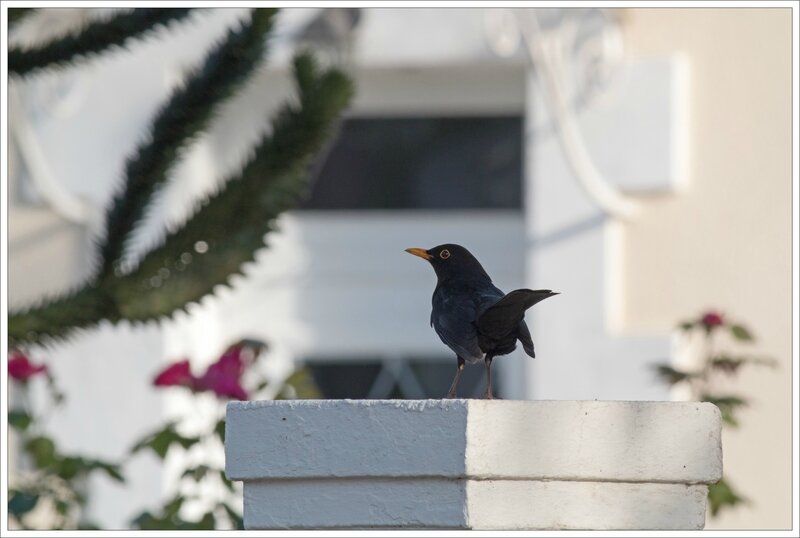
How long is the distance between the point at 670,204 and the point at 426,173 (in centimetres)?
165

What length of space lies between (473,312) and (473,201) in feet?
20.5

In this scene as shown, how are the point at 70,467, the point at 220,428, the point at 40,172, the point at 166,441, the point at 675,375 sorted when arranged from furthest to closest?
the point at 40,172
the point at 675,375
the point at 70,467
the point at 166,441
the point at 220,428

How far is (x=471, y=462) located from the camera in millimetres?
2492

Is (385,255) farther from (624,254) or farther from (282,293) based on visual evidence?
(624,254)

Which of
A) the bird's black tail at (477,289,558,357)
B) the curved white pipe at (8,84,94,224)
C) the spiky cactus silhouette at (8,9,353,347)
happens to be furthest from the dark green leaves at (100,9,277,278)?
the curved white pipe at (8,84,94,224)

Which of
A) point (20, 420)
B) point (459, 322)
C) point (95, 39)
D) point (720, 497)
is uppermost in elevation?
point (95, 39)

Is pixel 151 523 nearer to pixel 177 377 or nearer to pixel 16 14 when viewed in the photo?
pixel 177 377

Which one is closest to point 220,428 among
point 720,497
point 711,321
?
point 720,497

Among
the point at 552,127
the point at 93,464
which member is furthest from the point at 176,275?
the point at 552,127

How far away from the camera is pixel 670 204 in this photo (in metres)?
8.57

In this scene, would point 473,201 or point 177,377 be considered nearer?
point 177,377

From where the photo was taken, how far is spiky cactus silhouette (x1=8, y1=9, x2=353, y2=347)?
14.9 ft

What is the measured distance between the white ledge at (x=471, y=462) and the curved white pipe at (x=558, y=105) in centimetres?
553

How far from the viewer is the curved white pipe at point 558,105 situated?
26.2ft
